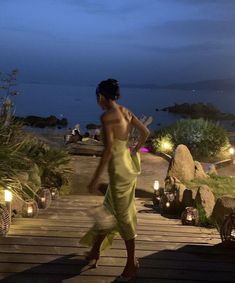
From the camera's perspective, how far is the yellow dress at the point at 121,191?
3.94 m

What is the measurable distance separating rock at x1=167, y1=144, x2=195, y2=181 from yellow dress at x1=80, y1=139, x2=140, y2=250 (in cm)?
626

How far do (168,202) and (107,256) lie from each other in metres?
3.41

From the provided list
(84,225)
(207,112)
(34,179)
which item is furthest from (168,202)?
(207,112)

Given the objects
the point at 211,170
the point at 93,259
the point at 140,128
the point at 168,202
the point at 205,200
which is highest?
the point at 140,128

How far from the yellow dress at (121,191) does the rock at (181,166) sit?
6.26 m

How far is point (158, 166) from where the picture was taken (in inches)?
535

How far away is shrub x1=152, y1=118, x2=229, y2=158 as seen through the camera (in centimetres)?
1566

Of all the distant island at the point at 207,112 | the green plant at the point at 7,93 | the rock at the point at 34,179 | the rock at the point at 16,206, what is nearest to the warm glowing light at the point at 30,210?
Answer: the rock at the point at 16,206

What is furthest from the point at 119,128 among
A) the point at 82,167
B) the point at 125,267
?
the point at 82,167

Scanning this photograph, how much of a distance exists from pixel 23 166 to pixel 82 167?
17.5 ft

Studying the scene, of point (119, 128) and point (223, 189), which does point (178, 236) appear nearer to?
point (119, 128)

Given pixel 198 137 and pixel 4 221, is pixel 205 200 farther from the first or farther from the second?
pixel 198 137

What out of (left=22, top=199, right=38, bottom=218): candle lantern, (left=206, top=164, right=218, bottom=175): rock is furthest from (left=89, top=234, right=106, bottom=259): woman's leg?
(left=206, top=164, right=218, bottom=175): rock

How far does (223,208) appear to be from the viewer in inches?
248
